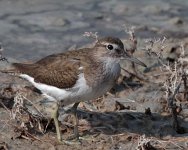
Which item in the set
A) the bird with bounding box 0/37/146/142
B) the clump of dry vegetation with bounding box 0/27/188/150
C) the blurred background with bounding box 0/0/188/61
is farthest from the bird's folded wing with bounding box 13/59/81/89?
the blurred background with bounding box 0/0/188/61

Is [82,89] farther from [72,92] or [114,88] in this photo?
[114,88]

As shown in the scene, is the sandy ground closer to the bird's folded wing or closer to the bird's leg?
the bird's leg

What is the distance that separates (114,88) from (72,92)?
1.68 meters

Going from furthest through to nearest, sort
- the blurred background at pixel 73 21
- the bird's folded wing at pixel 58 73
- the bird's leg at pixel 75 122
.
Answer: the blurred background at pixel 73 21 < the bird's leg at pixel 75 122 < the bird's folded wing at pixel 58 73

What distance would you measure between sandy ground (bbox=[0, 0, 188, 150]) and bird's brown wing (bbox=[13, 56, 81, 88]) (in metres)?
0.38

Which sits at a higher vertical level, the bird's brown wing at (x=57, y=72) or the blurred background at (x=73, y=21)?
the bird's brown wing at (x=57, y=72)

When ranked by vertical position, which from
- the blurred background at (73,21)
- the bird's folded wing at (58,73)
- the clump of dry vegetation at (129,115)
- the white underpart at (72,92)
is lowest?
the clump of dry vegetation at (129,115)

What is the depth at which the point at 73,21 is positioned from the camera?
36.6 ft

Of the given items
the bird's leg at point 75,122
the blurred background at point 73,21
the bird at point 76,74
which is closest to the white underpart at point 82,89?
the bird at point 76,74

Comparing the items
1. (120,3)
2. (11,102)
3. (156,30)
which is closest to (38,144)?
(11,102)

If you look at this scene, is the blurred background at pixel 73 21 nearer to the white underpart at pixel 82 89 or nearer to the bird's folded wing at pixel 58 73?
the bird's folded wing at pixel 58 73

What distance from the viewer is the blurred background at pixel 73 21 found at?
10.2m

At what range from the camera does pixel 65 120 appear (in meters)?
7.88

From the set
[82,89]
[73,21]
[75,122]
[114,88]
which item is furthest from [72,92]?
[73,21]
